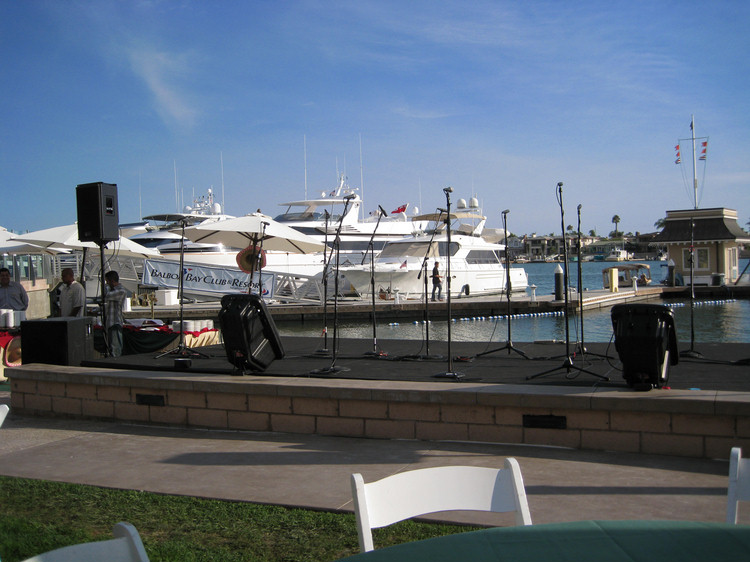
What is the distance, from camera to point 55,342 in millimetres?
9266

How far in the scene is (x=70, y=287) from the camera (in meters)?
11.5

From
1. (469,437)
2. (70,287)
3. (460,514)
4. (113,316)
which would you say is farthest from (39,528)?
(70,287)

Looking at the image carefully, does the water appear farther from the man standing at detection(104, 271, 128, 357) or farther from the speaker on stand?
the speaker on stand

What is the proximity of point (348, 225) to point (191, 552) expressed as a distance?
3851cm

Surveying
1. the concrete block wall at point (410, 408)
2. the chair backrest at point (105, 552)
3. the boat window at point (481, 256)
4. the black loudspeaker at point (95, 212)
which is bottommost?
the concrete block wall at point (410, 408)

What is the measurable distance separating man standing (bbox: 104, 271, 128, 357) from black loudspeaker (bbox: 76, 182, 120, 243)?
893mm

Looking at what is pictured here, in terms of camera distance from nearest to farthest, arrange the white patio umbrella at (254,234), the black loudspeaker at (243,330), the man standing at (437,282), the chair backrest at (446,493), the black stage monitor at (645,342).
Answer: the chair backrest at (446,493), the black stage monitor at (645,342), the black loudspeaker at (243,330), the white patio umbrella at (254,234), the man standing at (437,282)

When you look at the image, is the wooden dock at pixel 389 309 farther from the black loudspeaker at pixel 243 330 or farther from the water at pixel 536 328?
the black loudspeaker at pixel 243 330

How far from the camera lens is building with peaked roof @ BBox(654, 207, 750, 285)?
3334cm

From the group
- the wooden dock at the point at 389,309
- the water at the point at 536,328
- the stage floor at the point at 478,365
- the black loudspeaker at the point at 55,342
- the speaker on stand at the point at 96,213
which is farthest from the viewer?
the wooden dock at the point at 389,309

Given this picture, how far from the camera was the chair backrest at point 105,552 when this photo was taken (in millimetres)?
2096

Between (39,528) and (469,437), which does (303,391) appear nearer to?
(469,437)

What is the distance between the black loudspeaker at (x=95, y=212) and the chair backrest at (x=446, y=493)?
8674 millimetres

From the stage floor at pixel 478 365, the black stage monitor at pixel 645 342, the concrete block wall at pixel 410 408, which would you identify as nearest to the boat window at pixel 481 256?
the stage floor at pixel 478 365
